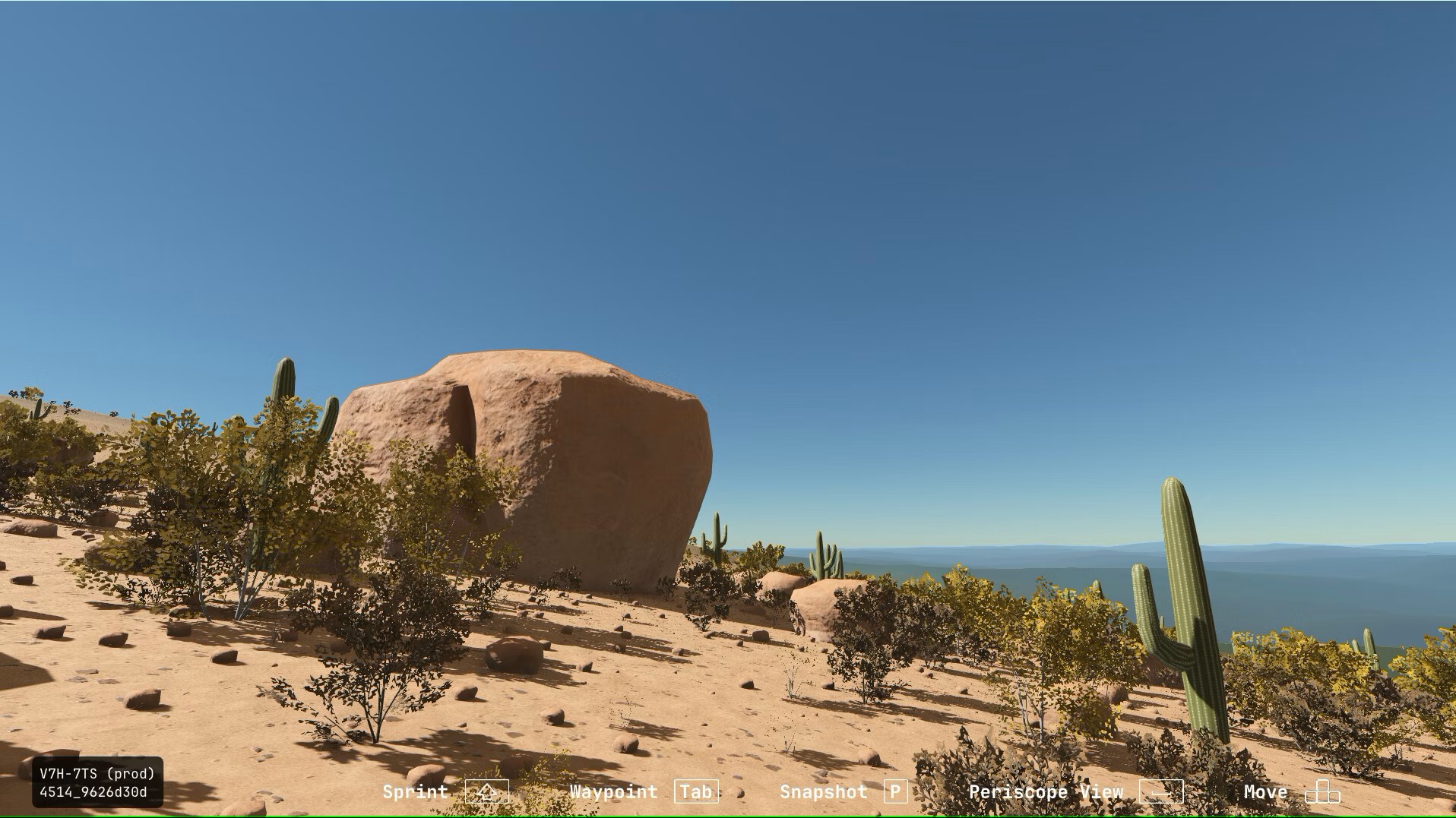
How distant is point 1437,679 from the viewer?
20.0 metres

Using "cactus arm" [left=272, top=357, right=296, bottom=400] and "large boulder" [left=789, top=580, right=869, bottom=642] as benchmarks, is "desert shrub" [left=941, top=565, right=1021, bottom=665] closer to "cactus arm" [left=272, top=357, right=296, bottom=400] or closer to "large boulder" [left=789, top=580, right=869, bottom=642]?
"large boulder" [left=789, top=580, right=869, bottom=642]

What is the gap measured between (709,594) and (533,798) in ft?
70.2

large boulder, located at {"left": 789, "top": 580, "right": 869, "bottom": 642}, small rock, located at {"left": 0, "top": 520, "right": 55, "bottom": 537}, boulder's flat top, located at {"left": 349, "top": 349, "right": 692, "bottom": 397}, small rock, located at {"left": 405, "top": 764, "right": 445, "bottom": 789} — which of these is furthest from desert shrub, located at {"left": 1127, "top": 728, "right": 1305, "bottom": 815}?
small rock, located at {"left": 0, "top": 520, "right": 55, "bottom": 537}

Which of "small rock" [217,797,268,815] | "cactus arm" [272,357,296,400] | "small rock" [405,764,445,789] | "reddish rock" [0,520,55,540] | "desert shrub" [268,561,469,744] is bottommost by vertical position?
"small rock" [405,764,445,789]

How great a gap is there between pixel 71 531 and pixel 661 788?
2682cm

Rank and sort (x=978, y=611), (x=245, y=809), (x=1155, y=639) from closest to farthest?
(x=245, y=809) < (x=1155, y=639) < (x=978, y=611)

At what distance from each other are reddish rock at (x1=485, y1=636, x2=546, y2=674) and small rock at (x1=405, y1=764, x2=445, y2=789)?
604cm

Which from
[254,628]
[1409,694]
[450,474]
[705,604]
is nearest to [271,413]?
[254,628]

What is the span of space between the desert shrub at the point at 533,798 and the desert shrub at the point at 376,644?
159cm

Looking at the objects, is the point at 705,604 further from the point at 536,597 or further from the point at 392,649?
the point at 392,649

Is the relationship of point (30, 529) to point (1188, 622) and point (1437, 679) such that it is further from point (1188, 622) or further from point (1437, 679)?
point (1437, 679)

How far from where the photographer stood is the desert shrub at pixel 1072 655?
11.6m

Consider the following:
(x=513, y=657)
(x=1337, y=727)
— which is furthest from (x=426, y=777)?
(x=1337, y=727)

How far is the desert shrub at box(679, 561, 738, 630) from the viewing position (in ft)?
83.5
